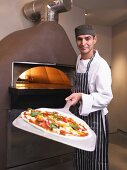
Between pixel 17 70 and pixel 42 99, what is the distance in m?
0.32

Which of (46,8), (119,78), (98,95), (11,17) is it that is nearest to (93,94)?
(98,95)

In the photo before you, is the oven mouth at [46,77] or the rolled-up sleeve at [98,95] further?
the oven mouth at [46,77]

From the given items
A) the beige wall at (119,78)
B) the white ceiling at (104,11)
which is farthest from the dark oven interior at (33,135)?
the beige wall at (119,78)

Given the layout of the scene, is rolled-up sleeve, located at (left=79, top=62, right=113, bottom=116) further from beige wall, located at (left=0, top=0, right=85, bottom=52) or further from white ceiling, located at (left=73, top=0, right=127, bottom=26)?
white ceiling, located at (left=73, top=0, right=127, bottom=26)

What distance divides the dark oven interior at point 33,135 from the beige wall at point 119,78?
1.99 metres

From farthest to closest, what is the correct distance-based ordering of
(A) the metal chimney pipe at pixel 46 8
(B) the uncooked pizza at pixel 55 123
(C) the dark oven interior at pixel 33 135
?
(A) the metal chimney pipe at pixel 46 8
(C) the dark oven interior at pixel 33 135
(B) the uncooked pizza at pixel 55 123

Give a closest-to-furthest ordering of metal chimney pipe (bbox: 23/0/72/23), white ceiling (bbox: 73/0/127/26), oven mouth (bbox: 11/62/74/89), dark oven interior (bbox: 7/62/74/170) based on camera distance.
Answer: dark oven interior (bbox: 7/62/74/170)
metal chimney pipe (bbox: 23/0/72/23)
oven mouth (bbox: 11/62/74/89)
white ceiling (bbox: 73/0/127/26)

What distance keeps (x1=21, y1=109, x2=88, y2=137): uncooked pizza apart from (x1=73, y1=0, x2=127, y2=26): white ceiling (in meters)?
2.05

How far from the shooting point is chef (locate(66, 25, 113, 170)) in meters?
1.36

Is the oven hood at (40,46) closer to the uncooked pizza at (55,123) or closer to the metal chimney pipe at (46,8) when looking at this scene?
the metal chimney pipe at (46,8)

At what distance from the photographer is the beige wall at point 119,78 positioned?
407 centimetres

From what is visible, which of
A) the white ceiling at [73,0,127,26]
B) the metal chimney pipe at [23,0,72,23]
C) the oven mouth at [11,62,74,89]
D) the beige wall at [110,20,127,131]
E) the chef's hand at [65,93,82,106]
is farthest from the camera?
the beige wall at [110,20,127,131]

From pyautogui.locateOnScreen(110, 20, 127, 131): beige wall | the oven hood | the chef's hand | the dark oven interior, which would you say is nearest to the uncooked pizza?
the chef's hand

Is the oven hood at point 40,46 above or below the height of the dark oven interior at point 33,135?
above
